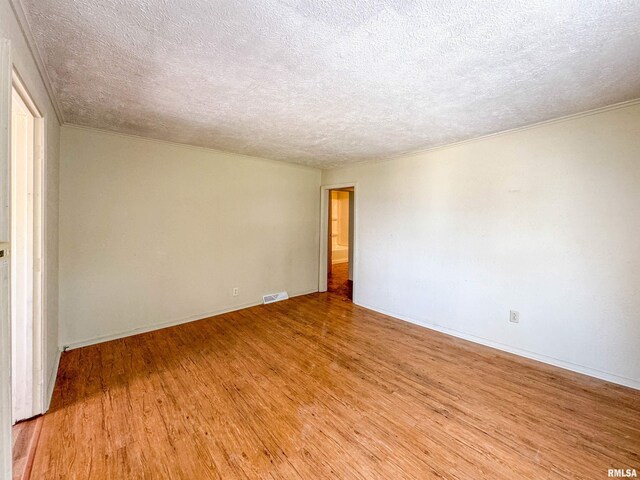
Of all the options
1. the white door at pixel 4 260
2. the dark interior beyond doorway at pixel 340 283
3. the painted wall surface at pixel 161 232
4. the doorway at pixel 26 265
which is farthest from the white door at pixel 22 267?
the dark interior beyond doorway at pixel 340 283

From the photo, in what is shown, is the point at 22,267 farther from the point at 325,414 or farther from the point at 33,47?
the point at 325,414

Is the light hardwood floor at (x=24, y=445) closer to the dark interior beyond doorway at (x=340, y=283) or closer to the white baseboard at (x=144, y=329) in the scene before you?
the white baseboard at (x=144, y=329)

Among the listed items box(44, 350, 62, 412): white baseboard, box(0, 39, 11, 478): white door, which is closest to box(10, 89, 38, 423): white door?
box(44, 350, 62, 412): white baseboard

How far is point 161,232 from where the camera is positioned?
330cm

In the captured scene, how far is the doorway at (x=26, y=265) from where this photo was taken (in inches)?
67.8

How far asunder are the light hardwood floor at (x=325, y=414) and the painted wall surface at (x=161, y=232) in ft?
1.58

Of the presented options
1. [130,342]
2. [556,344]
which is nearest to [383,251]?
[556,344]

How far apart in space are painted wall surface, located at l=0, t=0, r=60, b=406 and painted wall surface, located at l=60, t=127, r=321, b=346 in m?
0.25

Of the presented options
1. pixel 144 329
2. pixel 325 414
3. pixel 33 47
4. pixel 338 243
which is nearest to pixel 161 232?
pixel 144 329

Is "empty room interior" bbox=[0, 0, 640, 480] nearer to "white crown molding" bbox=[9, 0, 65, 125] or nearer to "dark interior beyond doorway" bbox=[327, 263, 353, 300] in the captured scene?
"white crown molding" bbox=[9, 0, 65, 125]

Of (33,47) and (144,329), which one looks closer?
(33,47)

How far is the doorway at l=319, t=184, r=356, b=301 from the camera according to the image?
506 centimetres

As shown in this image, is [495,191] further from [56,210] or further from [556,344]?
[56,210]

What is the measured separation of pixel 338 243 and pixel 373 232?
4.97m
